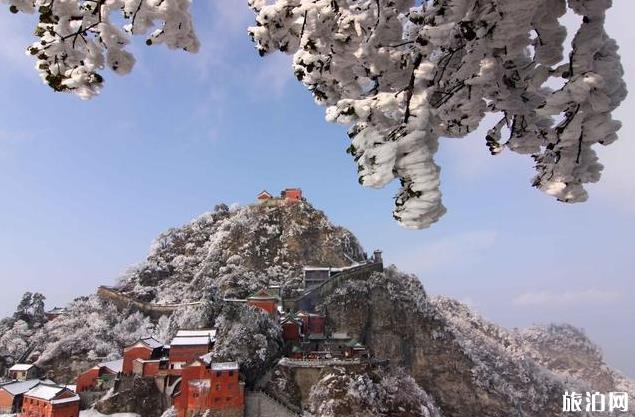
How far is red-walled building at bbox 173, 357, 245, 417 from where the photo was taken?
35.9m

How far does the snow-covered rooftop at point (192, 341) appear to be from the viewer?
1609 inches

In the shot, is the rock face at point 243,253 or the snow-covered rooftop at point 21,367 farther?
the rock face at point 243,253

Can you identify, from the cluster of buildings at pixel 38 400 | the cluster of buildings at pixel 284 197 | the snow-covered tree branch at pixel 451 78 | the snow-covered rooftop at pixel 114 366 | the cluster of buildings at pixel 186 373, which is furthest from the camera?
the cluster of buildings at pixel 284 197

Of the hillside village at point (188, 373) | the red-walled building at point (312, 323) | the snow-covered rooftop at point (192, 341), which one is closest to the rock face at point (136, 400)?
the hillside village at point (188, 373)

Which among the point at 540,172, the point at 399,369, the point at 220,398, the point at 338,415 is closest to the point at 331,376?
the point at 338,415

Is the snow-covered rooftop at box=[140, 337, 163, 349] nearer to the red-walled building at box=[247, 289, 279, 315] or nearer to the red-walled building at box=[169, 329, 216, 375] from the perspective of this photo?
the red-walled building at box=[169, 329, 216, 375]

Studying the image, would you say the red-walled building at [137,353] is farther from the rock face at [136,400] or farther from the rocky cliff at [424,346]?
the rocky cliff at [424,346]

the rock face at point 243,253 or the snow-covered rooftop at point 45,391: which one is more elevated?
the rock face at point 243,253

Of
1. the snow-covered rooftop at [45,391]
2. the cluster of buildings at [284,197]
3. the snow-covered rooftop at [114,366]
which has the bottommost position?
the snow-covered rooftop at [45,391]

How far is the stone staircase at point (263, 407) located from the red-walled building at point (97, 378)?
13.6 meters

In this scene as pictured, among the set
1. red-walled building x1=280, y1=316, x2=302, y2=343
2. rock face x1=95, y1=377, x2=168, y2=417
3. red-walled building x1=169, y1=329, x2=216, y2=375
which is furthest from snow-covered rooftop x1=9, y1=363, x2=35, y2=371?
red-walled building x1=280, y1=316, x2=302, y2=343

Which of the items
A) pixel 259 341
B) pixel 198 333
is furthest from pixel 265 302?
pixel 198 333

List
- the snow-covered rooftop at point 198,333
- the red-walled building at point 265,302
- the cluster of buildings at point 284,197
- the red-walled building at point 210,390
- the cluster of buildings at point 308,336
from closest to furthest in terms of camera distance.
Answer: the red-walled building at point 210,390, the snow-covered rooftop at point 198,333, the cluster of buildings at point 308,336, the red-walled building at point 265,302, the cluster of buildings at point 284,197

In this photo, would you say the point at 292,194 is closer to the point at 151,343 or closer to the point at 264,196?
the point at 264,196
